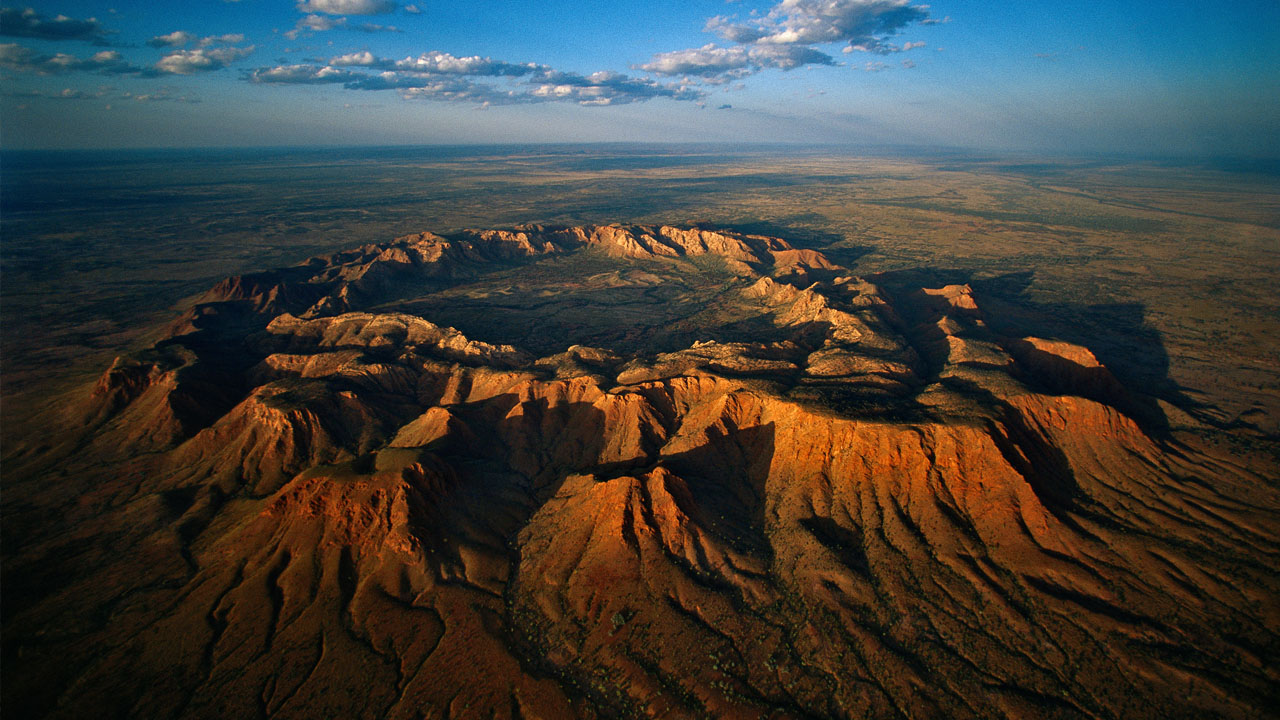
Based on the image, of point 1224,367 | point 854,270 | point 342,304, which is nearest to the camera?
point 1224,367

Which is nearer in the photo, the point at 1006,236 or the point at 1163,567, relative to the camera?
the point at 1163,567

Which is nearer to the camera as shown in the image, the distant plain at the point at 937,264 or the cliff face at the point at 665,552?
the cliff face at the point at 665,552

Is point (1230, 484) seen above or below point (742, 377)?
below

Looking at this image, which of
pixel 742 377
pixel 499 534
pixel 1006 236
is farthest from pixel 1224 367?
pixel 1006 236

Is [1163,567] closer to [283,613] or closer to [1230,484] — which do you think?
[1230,484]

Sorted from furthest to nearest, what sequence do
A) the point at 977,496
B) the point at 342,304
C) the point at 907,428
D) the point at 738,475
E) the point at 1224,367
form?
the point at 342,304
the point at 1224,367
the point at 738,475
the point at 907,428
the point at 977,496

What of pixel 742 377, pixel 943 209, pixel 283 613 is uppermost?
pixel 943 209

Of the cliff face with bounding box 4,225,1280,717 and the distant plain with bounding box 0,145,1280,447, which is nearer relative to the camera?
the cliff face with bounding box 4,225,1280,717
